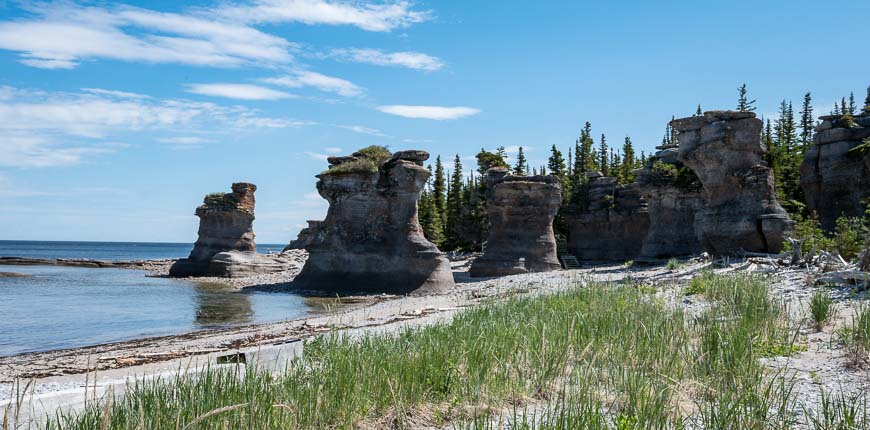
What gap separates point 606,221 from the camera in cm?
4306

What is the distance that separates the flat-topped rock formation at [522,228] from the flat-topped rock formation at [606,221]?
952cm

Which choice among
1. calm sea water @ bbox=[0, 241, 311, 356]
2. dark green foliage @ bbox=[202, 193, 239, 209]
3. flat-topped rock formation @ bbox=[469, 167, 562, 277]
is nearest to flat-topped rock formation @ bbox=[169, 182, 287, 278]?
dark green foliage @ bbox=[202, 193, 239, 209]

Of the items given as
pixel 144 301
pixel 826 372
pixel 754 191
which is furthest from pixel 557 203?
pixel 826 372

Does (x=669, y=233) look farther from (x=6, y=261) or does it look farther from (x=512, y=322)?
(x=6, y=261)

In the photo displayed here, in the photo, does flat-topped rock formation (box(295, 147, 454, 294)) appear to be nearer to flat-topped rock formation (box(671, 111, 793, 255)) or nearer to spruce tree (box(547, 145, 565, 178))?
flat-topped rock formation (box(671, 111, 793, 255))

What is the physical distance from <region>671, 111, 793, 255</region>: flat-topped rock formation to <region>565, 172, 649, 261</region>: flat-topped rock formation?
1607 cm

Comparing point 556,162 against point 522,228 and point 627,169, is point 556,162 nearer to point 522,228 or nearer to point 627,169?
point 627,169

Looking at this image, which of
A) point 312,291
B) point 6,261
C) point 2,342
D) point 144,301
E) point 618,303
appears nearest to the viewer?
point 618,303

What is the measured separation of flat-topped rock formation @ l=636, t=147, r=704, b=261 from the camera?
29625mm

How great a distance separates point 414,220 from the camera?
93.5 ft

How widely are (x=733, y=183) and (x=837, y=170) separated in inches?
453

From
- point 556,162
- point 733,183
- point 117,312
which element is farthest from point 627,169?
point 117,312

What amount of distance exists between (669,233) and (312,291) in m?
16.6

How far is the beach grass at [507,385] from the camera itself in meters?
4.34
